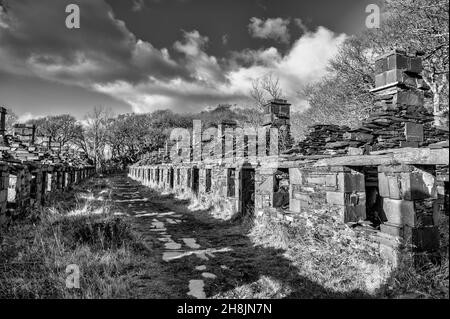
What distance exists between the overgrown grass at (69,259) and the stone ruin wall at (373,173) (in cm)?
358

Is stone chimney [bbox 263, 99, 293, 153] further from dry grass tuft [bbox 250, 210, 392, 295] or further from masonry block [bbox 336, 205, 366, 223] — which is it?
masonry block [bbox 336, 205, 366, 223]

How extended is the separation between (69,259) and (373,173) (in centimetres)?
625

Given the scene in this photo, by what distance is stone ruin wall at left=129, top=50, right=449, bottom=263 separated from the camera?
4.09 m

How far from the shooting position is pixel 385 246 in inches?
165

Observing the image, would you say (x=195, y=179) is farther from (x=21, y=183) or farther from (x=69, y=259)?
(x=69, y=259)

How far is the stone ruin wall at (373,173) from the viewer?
13.4ft

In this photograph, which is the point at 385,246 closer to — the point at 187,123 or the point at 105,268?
the point at 105,268

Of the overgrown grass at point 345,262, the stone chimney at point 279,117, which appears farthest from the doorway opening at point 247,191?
the stone chimney at point 279,117

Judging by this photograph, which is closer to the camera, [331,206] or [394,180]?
[394,180]

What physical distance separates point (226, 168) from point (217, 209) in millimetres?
1509

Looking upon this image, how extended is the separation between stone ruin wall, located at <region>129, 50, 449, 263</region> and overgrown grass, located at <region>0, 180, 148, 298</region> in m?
3.58

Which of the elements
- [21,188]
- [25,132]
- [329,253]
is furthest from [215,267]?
[25,132]
